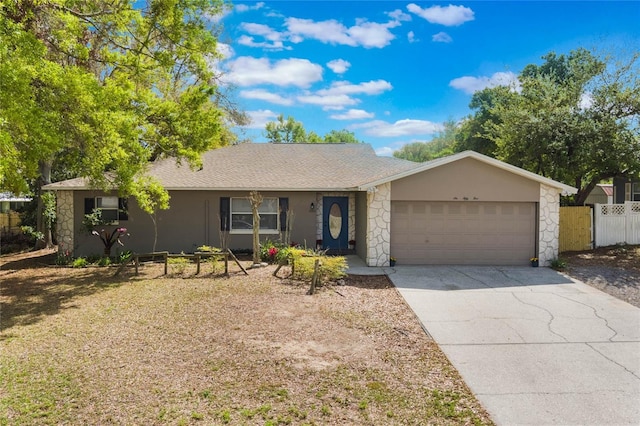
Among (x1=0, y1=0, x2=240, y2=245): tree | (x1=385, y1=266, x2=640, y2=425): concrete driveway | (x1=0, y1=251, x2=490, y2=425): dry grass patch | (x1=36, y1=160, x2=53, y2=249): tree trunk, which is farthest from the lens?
(x1=36, y1=160, x2=53, y2=249): tree trunk

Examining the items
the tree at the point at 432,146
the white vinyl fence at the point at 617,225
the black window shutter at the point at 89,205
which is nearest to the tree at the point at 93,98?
the black window shutter at the point at 89,205

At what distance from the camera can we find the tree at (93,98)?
7594 millimetres

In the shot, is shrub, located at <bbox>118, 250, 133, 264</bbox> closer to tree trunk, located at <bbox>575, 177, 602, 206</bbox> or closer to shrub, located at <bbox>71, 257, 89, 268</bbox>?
shrub, located at <bbox>71, 257, 89, 268</bbox>

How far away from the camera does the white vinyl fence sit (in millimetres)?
14227

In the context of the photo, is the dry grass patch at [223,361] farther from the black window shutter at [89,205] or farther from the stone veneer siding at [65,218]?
the black window shutter at [89,205]

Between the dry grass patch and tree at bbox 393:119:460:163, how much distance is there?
54.4 metres

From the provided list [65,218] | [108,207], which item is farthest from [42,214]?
[108,207]

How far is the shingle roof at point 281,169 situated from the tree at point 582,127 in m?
4.59

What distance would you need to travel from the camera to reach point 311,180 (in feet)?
46.8

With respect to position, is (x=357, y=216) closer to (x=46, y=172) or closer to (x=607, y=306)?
(x=607, y=306)

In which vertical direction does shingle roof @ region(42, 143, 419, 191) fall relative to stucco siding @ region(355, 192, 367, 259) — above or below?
above

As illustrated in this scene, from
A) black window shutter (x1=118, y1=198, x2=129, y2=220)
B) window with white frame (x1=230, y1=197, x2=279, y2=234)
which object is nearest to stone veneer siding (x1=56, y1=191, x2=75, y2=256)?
black window shutter (x1=118, y1=198, x2=129, y2=220)

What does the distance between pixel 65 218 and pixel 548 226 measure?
50.8ft

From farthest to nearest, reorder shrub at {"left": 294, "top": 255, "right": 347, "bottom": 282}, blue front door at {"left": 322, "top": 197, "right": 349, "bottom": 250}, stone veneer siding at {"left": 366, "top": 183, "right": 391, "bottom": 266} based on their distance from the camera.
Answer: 1. blue front door at {"left": 322, "top": 197, "right": 349, "bottom": 250}
2. stone veneer siding at {"left": 366, "top": 183, "right": 391, "bottom": 266}
3. shrub at {"left": 294, "top": 255, "right": 347, "bottom": 282}
